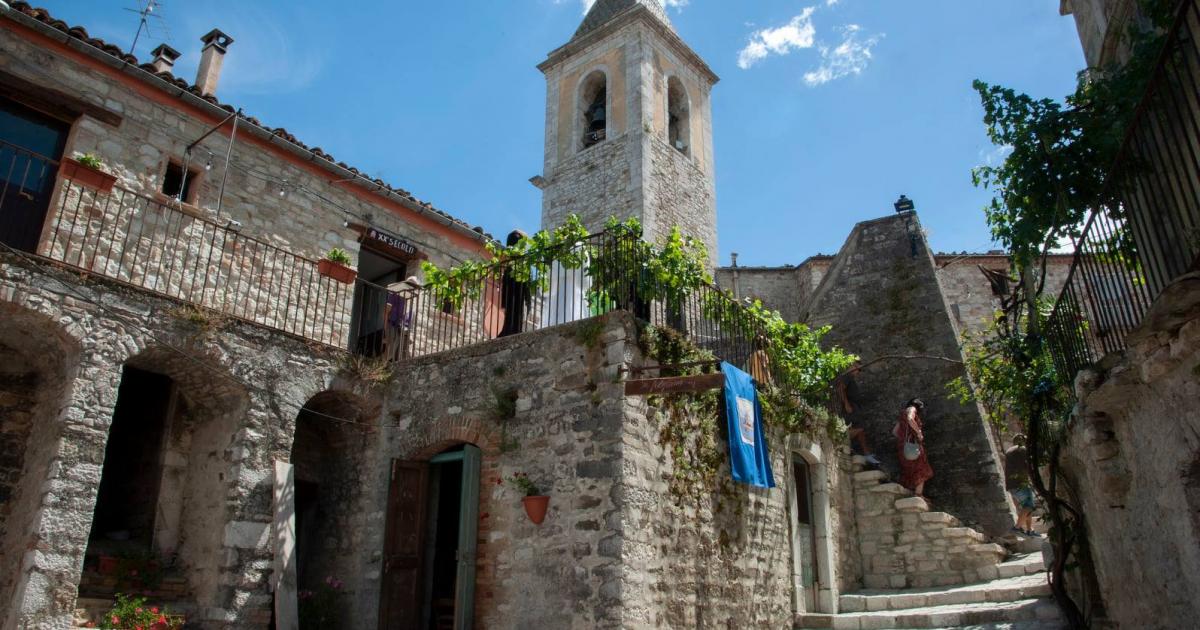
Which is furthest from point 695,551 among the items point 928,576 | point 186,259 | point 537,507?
point 186,259

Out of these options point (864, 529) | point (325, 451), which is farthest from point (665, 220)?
point (325, 451)

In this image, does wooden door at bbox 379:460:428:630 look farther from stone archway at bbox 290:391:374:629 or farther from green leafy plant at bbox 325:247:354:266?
green leafy plant at bbox 325:247:354:266

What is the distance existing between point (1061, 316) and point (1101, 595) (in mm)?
2743

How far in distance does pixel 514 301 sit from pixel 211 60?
21.6 ft

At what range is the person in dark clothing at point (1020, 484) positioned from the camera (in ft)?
38.7

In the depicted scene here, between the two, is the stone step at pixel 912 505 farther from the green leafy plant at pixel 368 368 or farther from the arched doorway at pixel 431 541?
the green leafy plant at pixel 368 368

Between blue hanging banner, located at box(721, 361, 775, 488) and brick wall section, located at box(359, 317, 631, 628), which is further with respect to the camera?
blue hanging banner, located at box(721, 361, 775, 488)

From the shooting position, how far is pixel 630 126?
2252 centimetres

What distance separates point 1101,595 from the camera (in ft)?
26.3

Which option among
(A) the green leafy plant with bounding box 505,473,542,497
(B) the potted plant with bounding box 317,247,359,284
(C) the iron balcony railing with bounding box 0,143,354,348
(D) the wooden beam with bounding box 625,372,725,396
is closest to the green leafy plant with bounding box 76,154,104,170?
(C) the iron balcony railing with bounding box 0,143,354,348

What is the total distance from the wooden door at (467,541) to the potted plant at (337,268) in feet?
11.5

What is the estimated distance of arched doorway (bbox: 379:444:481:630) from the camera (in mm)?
8727

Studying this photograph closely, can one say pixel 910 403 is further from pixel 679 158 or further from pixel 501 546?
pixel 679 158

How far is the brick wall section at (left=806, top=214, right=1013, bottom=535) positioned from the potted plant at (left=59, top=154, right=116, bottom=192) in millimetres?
12340
